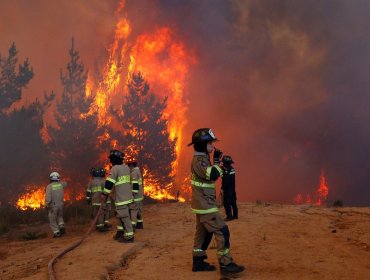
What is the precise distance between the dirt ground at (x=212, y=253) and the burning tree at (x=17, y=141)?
13.4m

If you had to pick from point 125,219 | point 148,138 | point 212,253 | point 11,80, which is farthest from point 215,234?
point 148,138

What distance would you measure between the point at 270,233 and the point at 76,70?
101 feet

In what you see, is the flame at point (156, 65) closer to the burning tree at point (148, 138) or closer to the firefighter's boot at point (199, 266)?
the burning tree at point (148, 138)

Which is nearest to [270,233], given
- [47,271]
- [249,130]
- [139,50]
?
[47,271]

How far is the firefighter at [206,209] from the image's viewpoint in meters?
6.46

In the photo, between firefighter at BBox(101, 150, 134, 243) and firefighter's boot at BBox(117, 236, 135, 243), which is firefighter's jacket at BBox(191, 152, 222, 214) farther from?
firefighter's boot at BBox(117, 236, 135, 243)

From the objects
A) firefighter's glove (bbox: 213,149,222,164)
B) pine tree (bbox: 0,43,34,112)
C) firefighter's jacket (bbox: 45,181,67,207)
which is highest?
pine tree (bbox: 0,43,34,112)

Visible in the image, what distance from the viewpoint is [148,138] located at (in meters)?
33.5

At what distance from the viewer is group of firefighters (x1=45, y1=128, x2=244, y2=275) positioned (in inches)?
258

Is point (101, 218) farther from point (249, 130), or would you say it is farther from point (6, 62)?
point (249, 130)

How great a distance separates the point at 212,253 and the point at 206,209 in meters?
2.26

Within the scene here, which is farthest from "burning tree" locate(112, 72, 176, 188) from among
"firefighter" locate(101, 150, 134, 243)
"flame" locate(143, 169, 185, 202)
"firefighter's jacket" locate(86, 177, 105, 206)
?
"firefighter" locate(101, 150, 134, 243)

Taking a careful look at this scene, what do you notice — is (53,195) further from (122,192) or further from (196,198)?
(196,198)

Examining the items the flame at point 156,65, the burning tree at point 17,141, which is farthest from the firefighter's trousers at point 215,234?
the flame at point 156,65
